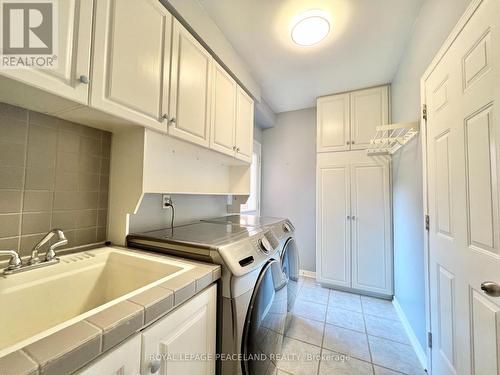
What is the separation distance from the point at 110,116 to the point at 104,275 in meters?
0.81

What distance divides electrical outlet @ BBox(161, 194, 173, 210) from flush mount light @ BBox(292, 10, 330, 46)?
5.57ft

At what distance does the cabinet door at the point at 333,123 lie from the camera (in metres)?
2.67

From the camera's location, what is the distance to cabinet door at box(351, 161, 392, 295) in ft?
7.88

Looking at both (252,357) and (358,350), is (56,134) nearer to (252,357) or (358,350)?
(252,357)

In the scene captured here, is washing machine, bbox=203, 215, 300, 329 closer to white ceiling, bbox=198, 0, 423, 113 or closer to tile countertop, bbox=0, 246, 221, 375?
tile countertop, bbox=0, 246, 221, 375

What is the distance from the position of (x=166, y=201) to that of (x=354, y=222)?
2.24 metres

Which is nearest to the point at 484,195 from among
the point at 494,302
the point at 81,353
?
the point at 494,302

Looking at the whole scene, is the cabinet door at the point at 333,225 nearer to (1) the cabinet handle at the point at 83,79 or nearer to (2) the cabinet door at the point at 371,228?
(2) the cabinet door at the point at 371,228

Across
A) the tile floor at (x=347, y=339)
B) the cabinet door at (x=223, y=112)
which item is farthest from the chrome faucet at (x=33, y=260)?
the tile floor at (x=347, y=339)

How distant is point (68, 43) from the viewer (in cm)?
78

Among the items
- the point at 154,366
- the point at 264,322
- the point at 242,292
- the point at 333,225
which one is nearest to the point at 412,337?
the point at 333,225

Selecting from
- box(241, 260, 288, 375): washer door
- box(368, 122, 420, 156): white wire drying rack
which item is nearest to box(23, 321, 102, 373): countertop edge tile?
box(241, 260, 288, 375): washer door

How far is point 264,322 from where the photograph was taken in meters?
1.14

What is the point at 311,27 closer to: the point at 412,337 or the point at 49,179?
the point at 49,179
